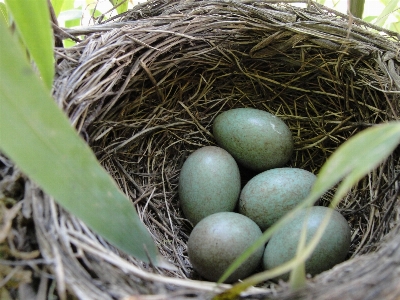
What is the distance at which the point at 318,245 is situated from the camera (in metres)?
0.87

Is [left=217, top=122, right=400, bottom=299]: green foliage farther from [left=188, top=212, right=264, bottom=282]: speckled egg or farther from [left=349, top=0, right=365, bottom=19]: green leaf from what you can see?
[left=349, top=0, right=365, bottom=19]: green leaf

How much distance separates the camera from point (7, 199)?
2.33ft

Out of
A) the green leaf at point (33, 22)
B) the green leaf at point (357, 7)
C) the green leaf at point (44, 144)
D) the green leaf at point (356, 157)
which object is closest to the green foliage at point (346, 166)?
the green leaf at point (356, 157)

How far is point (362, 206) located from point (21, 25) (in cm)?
92

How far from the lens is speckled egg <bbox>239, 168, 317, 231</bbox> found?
1.04 meters

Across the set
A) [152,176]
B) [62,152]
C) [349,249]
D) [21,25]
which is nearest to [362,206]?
[349,249]

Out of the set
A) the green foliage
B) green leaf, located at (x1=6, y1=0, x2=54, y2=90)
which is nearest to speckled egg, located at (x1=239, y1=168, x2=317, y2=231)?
the green foliage

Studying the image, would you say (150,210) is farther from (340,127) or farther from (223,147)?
(340,127)

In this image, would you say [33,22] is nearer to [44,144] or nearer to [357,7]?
[44,144]

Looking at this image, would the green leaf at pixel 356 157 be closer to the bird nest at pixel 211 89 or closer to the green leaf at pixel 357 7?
the bird nest at pixel 211 89

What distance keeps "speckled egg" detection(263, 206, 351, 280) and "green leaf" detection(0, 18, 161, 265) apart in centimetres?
46

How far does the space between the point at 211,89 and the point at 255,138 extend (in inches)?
9.5

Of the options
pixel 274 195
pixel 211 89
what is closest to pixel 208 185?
pixel 274 195

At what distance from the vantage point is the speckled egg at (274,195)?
1040 millimetres
